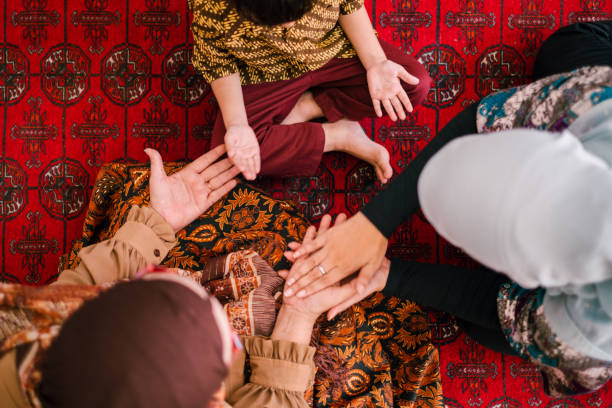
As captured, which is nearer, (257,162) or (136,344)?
(136,344)

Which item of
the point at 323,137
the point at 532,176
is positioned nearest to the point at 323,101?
the point at 323,137

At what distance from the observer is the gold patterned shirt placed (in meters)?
0.98

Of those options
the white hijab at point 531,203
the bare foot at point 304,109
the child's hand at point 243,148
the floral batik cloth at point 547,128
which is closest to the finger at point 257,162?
the child's hand at point 243,148

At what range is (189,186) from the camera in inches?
43.1

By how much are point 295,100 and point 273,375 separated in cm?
73

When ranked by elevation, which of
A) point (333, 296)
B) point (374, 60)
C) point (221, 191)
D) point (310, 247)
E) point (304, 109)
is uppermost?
point (374, 60)

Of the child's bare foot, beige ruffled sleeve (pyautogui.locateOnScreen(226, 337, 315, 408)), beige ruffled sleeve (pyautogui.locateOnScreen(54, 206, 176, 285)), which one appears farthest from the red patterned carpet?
beige ruffled sleeve (pyautogui.locateOnScreen(226, 337, 315, 408))

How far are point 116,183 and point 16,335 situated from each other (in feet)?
1.81

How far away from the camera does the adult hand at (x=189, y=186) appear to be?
41.2 inches

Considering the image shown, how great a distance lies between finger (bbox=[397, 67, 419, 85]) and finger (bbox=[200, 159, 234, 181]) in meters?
0.50

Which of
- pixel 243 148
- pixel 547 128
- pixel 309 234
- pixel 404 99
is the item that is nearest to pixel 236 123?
pixel 243 148

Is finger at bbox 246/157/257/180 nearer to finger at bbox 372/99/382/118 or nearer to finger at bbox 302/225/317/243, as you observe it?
finger at bbox 302/225/317/243

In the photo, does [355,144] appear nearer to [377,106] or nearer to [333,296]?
[377,106]

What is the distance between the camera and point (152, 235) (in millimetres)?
965
